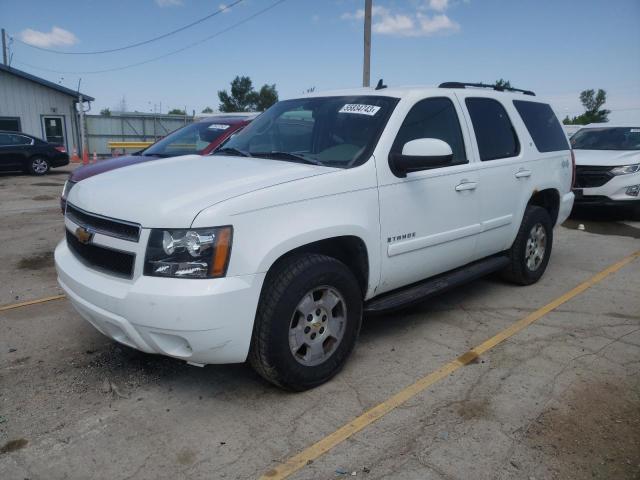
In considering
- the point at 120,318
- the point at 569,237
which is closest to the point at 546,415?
the point at 120,318

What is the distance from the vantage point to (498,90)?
4.98m

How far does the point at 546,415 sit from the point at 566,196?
10.9 ft

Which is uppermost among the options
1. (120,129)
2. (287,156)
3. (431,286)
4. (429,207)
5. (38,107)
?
(38,107)

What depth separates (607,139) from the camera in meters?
10.1

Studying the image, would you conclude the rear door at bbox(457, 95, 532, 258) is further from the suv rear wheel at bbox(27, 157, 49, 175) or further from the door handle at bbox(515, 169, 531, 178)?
the suv rear wheel at bbox(27, 157, 49, 175)

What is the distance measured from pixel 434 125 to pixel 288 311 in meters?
1.95

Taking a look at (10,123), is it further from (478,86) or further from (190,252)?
(190,252)

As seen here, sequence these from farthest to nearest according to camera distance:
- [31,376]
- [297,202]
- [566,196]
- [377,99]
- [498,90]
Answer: [566,196], [498,90], [377,99], [31,376], [297,202]

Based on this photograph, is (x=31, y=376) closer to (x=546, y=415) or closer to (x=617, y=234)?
(x=546, y=415)

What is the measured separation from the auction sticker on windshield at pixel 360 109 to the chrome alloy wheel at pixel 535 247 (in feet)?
7.54

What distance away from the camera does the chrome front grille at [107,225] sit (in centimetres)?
275

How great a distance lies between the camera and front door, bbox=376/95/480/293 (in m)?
3.47

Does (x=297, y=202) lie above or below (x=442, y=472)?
above

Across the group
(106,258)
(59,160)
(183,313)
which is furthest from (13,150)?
(183,313)
